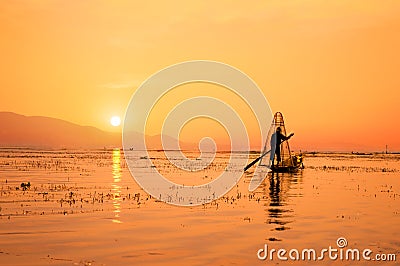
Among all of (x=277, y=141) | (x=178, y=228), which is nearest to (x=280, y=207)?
(x=178, y=228)

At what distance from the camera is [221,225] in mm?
26250

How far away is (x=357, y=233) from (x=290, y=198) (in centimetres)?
1615

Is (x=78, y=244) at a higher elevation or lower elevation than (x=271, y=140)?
lower

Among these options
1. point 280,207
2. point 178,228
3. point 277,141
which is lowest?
point 178,228

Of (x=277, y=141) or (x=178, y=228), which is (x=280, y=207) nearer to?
(x=178, y=228)

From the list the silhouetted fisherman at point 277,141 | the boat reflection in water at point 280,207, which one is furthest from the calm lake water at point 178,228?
the silhouetted fisherman at point 277,141

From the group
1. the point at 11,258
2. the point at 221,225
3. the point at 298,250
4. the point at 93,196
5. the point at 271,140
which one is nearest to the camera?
the point at 11,258

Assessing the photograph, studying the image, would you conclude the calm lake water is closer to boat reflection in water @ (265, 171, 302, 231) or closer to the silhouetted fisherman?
boat reflection in water @ (265, 171, 302, 231)

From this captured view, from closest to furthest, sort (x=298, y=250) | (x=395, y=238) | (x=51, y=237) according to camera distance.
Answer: (x=298, y=250) < (x=51, y=237) < (x=395, y=238)

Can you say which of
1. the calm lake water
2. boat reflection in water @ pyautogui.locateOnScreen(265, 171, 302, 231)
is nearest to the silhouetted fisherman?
boat reflection in water @ pyautogui.locateOnScreen(265, 171, 302, 231)

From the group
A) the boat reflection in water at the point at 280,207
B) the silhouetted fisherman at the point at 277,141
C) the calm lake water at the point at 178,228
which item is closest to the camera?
the calm lake water at the point at 178,228

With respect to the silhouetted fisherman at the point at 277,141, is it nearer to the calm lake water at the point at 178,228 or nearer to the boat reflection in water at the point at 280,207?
the boat reflection in water at the point at 280,207

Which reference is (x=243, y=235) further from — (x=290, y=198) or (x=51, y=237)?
(x=290, y=198)

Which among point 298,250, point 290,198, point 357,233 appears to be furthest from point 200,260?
point 290,198
